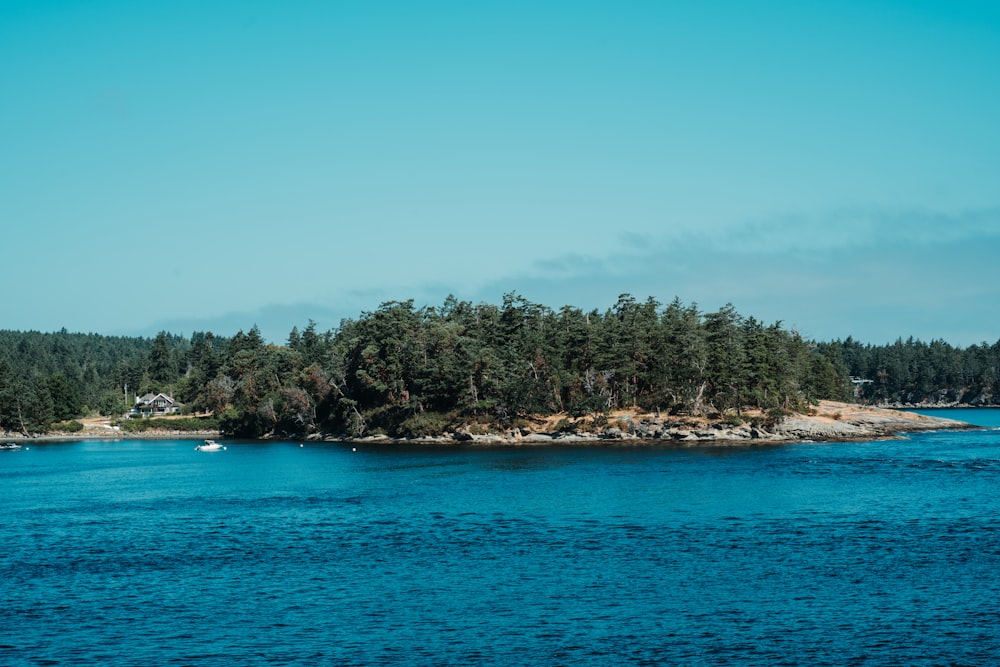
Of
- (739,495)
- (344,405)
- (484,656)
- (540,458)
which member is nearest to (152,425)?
(344,405)

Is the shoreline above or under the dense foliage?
under

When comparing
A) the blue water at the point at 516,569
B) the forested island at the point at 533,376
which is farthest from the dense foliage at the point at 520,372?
the blue water at the point at 516,569

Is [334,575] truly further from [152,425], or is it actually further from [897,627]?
[152,425]

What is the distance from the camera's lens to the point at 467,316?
153500mm

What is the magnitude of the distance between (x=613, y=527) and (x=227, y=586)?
2423cm

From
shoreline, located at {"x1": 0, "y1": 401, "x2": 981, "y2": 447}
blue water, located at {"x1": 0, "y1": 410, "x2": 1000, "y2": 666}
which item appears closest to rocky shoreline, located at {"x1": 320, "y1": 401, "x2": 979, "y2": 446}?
shoreline, located at {"x1": 0, "y1": 401, "x2": 981, "y2": 447}

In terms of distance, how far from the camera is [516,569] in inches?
1764

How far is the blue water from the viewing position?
3284 cm

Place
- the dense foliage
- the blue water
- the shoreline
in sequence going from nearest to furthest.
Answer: the blue water
the shoreline
the dense foliage

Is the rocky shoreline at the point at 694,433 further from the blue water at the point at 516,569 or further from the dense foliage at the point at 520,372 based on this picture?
the blue water at the point at 516,569

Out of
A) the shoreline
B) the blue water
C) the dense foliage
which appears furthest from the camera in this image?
the dense foliage

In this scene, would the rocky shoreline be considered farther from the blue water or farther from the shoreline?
the blue water

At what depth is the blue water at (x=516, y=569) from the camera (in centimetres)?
3284

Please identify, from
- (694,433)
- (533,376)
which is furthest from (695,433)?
(533,376)
